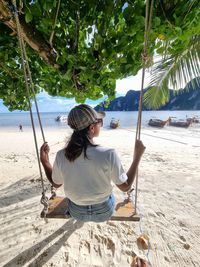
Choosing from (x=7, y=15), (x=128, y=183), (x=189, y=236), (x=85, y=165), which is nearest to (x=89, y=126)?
(x=85, y=165)

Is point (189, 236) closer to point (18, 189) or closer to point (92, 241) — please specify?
point (92, 241)

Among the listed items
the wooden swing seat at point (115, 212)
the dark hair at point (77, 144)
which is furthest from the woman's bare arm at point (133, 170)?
the wooden swing seat at point (115, 212)

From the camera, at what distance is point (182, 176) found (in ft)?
19.2

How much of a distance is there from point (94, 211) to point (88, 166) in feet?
1.70

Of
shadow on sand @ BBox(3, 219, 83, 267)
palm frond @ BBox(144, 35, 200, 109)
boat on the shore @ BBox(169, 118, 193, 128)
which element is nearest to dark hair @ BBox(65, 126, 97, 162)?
shadow on sand @ BBox(3, 219, 83, 267)

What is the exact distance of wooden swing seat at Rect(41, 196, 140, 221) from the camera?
6.81 feet

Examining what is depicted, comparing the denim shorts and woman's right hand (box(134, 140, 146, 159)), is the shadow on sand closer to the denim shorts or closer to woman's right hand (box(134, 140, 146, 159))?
the denim shorts

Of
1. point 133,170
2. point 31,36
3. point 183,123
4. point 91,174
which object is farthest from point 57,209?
point 183,123

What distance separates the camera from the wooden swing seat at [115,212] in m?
2.07

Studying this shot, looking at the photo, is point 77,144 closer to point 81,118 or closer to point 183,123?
point 81,118

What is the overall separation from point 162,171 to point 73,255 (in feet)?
15.0

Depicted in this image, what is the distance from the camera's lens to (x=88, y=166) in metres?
1.47

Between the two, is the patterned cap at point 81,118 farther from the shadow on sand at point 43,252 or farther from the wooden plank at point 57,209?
the shadow on sand at point 43,252

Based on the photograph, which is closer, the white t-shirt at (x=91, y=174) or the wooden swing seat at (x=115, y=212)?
the white t-shirt at (x=91, y=174)
